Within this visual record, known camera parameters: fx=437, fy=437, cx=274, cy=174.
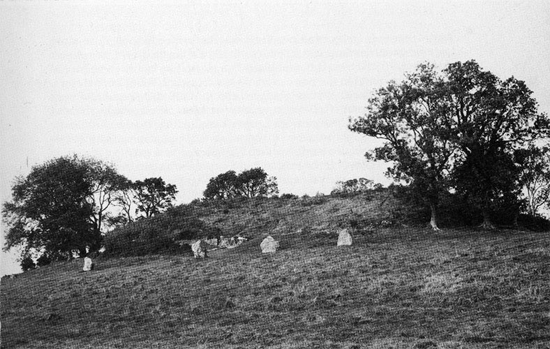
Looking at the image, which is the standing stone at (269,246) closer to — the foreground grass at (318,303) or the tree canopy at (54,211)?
the foreground grass at (318,303)

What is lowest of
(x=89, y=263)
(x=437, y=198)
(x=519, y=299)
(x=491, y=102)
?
(x=519, y=299)

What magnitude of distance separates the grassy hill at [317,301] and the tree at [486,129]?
3.65 m

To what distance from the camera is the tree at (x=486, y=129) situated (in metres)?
31.9

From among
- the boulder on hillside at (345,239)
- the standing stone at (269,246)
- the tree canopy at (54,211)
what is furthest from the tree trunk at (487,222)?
the tree canopy at (54,211)

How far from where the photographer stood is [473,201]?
32188 mm

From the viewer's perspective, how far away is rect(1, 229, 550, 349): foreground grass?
11422 mm

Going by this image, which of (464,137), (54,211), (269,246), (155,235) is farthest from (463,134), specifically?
(54,211)

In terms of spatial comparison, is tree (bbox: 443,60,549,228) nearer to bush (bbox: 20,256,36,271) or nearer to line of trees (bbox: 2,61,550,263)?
line of trees (bbox: 2,61,550,263)

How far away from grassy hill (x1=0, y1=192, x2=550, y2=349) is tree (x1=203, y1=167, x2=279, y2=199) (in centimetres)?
4852

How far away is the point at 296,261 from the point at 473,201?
1530 cm

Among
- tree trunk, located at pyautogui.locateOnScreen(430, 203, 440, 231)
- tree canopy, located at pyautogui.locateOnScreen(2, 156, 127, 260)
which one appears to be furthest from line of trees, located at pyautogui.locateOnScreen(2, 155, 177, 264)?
tree trunk, located at pyautogui.locateOnScreen(430, 203, 440, 231)

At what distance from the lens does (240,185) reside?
79188 millimetres

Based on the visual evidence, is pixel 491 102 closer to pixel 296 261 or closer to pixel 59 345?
pixel 296 261

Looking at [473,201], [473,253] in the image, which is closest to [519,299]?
[473,253]
